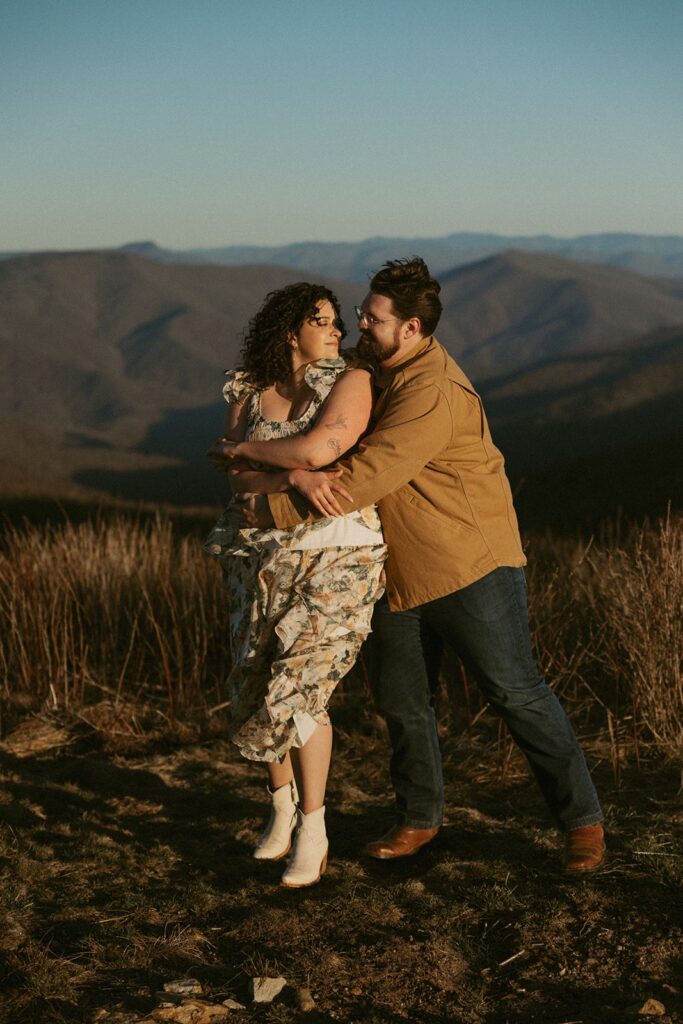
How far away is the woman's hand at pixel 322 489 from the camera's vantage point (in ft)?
8.08

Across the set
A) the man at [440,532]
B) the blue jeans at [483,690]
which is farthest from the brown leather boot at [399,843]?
the man at [440,532]

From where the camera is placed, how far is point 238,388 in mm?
2779

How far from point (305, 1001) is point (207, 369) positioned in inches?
6085

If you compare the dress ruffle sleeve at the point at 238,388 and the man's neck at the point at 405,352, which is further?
the dress ruffle sleeve at the point at 238,388

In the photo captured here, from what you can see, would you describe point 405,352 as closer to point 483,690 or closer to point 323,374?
point 323,374

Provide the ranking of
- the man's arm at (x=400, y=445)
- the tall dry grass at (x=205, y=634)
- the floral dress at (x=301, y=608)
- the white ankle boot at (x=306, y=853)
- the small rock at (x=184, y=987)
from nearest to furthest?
1. the small rock at (x=184, y=987)
2. the man's arm at (x=400, y=445)
3. the floral dress at (x=301, y=608)
4. the white ankle boot at (x=306, y=853)
5. the tall dry grass at (x=205, y=634)

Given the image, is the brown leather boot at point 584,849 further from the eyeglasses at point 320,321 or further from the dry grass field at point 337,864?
the eyeglasses at point 320,321

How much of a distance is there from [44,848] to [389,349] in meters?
1.63

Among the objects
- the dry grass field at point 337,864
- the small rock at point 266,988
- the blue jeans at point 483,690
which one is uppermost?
the blue jeans at point 483,690

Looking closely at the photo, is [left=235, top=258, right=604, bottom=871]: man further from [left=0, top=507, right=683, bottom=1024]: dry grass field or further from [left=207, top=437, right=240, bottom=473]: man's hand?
[left=0, top=507, right=683, bottom=1024]: dry grass field

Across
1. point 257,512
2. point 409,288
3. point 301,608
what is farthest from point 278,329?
point 301,608

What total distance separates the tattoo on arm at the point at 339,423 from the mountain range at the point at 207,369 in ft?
69.7

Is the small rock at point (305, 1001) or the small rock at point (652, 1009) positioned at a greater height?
the small rock at point (652, 1009)

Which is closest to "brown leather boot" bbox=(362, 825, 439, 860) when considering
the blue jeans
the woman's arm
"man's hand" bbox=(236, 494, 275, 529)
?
the blue jeans
